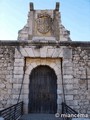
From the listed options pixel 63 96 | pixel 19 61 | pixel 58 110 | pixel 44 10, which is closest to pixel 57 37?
pixel 44 10

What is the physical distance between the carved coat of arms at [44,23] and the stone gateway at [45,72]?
302 mm

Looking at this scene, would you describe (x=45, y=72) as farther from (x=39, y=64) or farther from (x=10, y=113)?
(x=10, y=113)

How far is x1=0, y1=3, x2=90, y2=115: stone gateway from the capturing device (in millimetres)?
7340

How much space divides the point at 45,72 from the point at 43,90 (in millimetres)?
731

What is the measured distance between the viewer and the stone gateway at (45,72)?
7340 mm

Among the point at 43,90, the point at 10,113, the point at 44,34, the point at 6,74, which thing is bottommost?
the point at 10,113

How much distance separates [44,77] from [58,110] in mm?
1402

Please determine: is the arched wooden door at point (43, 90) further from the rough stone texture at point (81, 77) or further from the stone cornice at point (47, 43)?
the stone cornice at point (47, 43)

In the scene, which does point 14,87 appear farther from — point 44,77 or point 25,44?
point 25,44

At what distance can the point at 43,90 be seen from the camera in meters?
7.64

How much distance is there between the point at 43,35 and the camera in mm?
8086

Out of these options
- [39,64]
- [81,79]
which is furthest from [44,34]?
[81,79]

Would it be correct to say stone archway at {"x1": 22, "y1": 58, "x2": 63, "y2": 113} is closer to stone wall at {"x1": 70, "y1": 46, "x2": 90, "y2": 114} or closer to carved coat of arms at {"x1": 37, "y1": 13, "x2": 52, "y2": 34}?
stone wall at {"x1": 70, "y1": 46, "x2": 90, "y2": 114}

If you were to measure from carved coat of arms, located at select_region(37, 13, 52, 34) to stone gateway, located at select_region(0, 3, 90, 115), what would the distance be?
0.99ft
